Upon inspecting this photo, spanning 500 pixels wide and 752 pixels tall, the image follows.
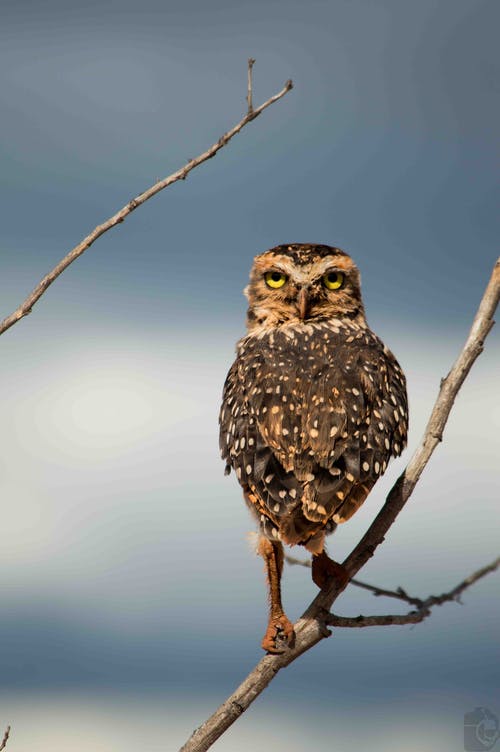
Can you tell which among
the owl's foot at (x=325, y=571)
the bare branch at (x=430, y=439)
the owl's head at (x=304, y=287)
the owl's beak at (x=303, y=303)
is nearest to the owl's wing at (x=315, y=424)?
the bare branch at (x=430, y=439)

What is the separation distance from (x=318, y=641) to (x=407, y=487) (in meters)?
1.25

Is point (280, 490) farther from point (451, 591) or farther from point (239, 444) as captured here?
point (451, 591)

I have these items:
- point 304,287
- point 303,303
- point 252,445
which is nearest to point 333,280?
point 304,287

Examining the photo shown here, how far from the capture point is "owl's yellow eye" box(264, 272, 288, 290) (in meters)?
8.29

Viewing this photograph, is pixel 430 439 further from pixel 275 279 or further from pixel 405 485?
pixel 275 279

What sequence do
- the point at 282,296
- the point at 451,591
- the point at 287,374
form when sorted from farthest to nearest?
the point at 282,296
the point at 287,374
the point at 451,591

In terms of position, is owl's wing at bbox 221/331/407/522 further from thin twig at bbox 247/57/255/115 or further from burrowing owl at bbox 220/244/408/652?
thin twig at bbox 247/57/255/115

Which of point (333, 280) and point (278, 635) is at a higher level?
point (333, 280)

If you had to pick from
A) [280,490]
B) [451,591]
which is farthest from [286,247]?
[451,591]

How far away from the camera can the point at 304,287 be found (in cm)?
808

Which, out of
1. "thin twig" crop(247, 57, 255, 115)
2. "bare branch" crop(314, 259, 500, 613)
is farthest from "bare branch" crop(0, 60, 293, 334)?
"bare branch" crop(314, 259, 500, 613)

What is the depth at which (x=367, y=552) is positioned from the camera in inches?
243

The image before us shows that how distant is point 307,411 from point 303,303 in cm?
155

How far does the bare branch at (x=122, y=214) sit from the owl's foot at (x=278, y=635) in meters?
2.93
